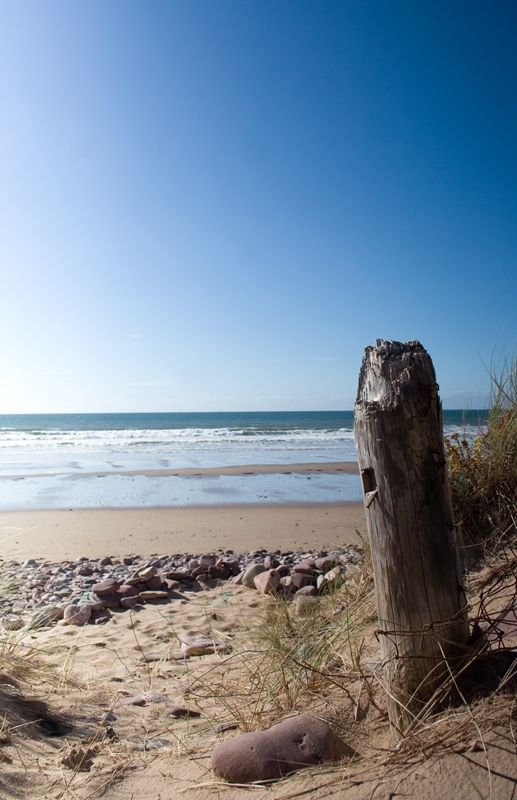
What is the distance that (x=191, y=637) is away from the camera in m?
5.10

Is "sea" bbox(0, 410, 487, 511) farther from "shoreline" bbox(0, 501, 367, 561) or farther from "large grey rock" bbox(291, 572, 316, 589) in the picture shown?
"large grey rock" bbox(291, 572, 316, 589)

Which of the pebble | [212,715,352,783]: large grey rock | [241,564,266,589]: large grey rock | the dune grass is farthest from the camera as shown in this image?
[241,564,266,589]: large grey rock

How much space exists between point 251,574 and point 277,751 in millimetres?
4694

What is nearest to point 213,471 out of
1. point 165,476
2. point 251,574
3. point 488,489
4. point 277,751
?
point 165,476

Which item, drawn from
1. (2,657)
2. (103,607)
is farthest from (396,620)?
(103,607)

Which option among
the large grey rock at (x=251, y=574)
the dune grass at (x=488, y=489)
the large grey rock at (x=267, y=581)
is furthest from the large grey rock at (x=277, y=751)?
the large grey rock at (x=251, y=574)

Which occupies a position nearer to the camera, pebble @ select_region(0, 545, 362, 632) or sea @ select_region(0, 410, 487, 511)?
pebble @ select_region(0, 545, 362, 632)

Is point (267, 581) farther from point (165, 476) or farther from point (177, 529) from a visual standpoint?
point (165, 476)

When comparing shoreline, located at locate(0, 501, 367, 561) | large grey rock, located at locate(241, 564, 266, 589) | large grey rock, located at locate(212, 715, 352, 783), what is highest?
large grey rock, located at locate(212, 715, 352, 783)

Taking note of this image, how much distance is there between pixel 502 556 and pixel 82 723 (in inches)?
130

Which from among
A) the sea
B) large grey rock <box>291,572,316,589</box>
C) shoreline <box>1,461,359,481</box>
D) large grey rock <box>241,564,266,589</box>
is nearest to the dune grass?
the sea

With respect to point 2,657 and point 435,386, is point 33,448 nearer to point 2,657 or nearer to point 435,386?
point 2,657

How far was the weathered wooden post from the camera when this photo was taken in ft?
7.65

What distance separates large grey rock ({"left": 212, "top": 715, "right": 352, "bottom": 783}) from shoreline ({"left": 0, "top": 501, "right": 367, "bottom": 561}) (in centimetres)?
585
